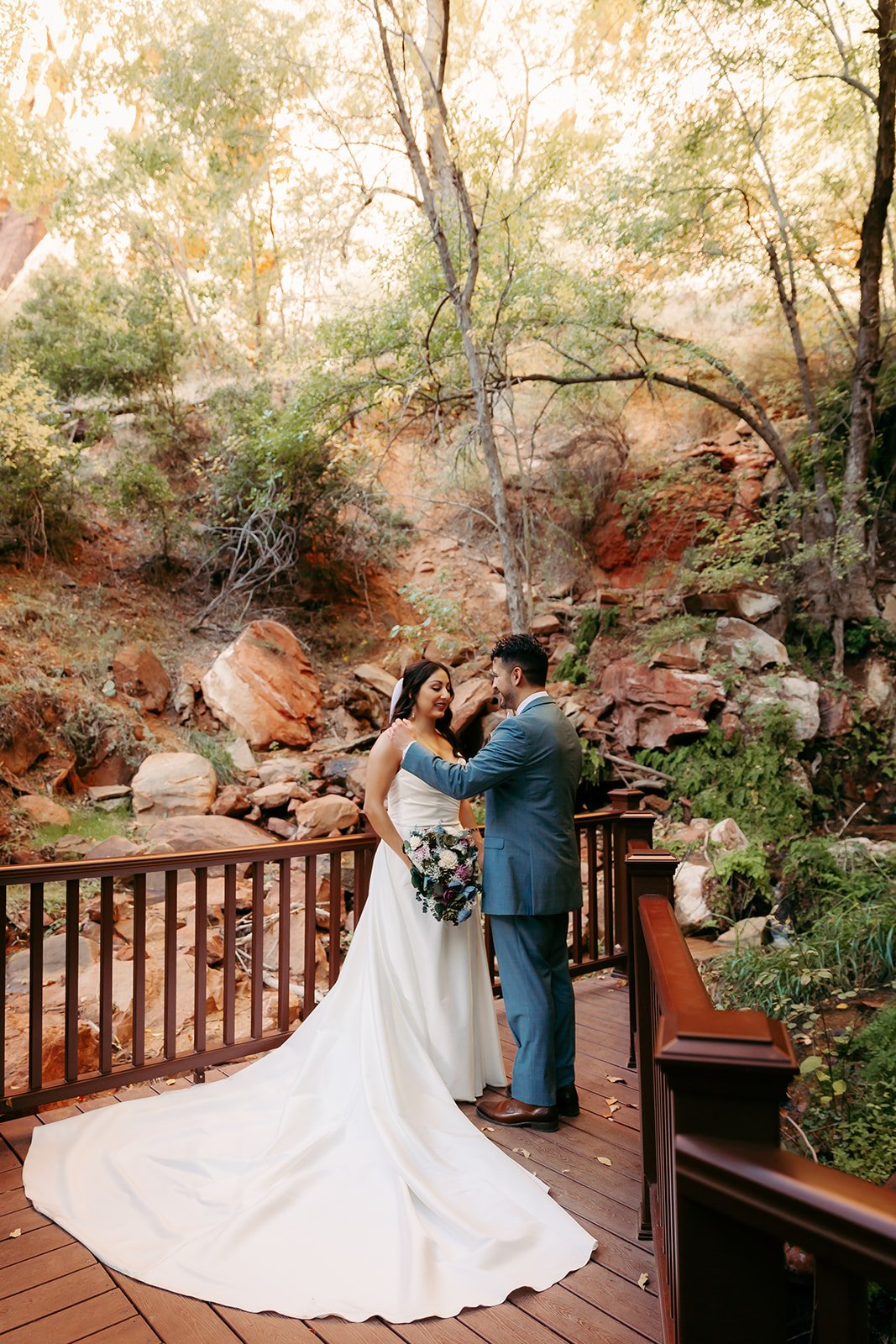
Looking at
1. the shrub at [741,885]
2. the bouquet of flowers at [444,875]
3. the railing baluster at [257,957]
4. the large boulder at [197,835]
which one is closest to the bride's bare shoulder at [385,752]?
the bouquet of flowers at [444,875]

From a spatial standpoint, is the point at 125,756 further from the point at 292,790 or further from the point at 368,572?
the point at 368,572

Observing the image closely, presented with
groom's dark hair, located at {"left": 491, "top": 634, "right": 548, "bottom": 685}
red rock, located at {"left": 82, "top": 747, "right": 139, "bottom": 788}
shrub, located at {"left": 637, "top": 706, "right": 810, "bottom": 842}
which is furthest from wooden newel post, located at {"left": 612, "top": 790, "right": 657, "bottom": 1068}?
red rock, located at {"left": 82, "top": 747, "right": 139, "bottom": 788}

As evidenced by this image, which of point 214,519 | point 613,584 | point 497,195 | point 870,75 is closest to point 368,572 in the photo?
point 214,519

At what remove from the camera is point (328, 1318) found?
6.70 ft

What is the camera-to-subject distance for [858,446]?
8.83m

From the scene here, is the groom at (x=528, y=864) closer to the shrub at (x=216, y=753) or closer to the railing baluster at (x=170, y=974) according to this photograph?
the railing baluster at (x=170, y=974)

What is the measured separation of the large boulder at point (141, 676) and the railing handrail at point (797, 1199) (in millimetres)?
9288

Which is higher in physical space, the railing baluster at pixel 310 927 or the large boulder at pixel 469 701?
the large boulder at pixel 469 701

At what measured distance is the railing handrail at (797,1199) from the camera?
2.73ft

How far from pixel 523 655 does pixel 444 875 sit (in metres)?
0.95

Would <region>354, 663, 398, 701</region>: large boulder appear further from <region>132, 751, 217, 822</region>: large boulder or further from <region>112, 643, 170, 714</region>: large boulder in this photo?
<region>132, 751, 217, 822</region>: large boulder

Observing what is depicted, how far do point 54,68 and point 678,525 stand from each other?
→ 42.4 feet

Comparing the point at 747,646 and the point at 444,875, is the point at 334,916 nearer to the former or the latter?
the point at 444,875

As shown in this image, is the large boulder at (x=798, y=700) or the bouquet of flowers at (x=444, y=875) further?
the large boulder at (x=798, y=700)
